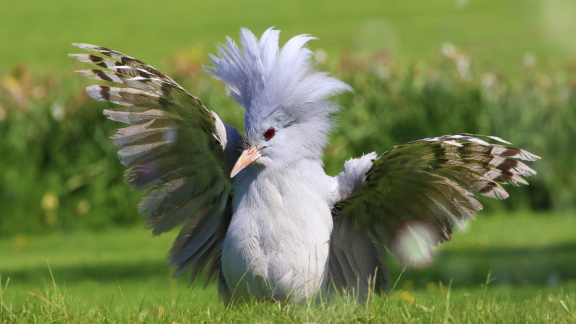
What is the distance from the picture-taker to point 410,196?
350 cm

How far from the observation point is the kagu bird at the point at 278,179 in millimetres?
3221

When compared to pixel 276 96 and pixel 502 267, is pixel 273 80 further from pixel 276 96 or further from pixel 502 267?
pixel 502 267

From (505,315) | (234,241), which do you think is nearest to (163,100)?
(234,241)

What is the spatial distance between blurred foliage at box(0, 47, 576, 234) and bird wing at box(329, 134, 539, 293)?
381 centimetres

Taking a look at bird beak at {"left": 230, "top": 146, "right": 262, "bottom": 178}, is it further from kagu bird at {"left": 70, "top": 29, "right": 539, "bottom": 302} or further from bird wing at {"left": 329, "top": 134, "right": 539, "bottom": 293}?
bird wing at {"left": 329, "top": 134, "right": 539, "bottom": 293}

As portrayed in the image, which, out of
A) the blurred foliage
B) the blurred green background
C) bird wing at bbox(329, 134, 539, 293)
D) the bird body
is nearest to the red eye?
the bird body

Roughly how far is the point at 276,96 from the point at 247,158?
0.37 meters

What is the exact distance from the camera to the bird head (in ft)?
10.9

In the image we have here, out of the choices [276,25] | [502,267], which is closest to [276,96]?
[502,267]

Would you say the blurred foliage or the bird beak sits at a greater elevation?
the bird beak

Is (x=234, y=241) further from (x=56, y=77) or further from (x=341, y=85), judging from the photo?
(x=56, y=77)

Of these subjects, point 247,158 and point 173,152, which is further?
point 173,152

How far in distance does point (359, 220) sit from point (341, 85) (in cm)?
79

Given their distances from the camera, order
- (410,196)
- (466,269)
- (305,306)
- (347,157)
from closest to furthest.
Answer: (305,306) < (410,196) < (466,269) < (347,157)
